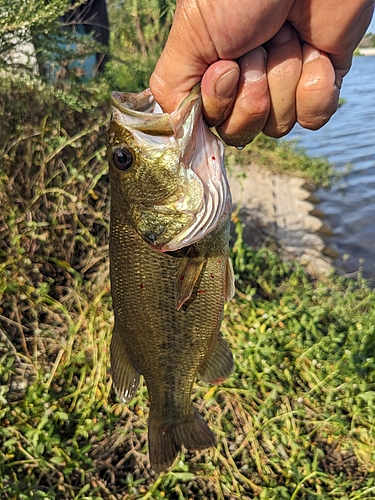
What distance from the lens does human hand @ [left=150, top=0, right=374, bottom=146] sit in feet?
4.16

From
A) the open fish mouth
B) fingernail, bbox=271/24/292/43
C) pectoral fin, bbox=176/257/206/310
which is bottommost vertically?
pectoral fin, bbox=176/257/206/310

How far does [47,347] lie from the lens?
372 cm

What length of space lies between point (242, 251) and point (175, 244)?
2.76m

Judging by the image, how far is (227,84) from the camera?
1.36 metres

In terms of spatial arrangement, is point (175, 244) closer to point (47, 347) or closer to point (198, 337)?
point (198, 337)

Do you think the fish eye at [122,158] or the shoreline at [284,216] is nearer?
the fish eye at [122,158]

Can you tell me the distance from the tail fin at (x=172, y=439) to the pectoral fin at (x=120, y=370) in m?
0.24

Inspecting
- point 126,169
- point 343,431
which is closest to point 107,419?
point 343,431

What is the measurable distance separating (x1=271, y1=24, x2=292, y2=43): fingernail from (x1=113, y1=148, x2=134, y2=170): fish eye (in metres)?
0.62

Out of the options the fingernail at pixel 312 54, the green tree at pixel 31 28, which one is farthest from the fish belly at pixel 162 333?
the green tree at pixel 31 28

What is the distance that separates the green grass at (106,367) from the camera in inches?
113

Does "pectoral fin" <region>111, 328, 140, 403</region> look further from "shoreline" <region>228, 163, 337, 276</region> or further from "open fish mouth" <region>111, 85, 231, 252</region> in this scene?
"shoreline" <region>228, 163, 337, 276</region>

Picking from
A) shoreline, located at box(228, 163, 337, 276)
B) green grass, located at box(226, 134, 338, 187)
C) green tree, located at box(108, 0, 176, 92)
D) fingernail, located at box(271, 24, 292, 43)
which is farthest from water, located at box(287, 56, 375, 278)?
green tree, located at box(108, 0, 176, 92)

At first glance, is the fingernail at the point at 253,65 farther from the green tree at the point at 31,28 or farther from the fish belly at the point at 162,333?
the green tree at the point at 31,28
